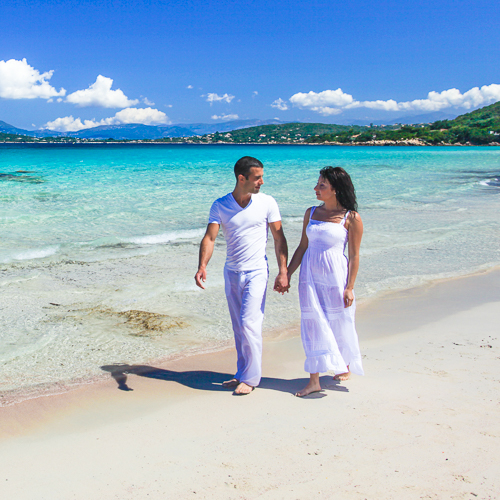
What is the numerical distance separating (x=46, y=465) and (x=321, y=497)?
175 centimetres

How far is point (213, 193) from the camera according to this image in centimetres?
2259

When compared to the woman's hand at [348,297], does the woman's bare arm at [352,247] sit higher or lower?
higher

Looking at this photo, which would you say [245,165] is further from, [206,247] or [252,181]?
[206,247]

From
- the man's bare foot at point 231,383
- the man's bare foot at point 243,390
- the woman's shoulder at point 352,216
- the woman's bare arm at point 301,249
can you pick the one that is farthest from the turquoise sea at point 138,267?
Result: the woman's shoulder at point 352,216

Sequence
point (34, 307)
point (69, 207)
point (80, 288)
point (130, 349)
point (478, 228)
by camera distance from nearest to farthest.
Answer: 1. point (130, 349)
2. point (34, 307)
3. point (80, 288)
4. point (478, 228)
5. point (69, 207)

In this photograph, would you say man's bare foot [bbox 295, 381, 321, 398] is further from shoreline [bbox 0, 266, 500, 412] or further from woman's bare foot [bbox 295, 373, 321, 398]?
shoreline [bbox 0, 266, 500, 412]

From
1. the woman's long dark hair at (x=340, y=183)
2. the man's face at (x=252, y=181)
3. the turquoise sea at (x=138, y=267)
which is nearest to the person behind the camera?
the woman's long dark hair at (x=340, y=183)

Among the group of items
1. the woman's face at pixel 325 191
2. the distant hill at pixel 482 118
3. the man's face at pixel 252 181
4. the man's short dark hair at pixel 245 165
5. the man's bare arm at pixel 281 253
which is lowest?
the man's bare arm at pixel 281 253

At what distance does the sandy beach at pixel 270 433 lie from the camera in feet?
9.10

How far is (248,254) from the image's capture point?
13.0ft

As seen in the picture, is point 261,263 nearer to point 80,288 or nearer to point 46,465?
point 46,465

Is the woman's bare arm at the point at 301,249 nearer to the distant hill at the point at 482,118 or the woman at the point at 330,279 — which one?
the woman at the point at 330,279

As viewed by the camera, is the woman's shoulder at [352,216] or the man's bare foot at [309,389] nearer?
the woman's shoulder at [352,216]

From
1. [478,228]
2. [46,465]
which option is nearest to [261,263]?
[46,465]
